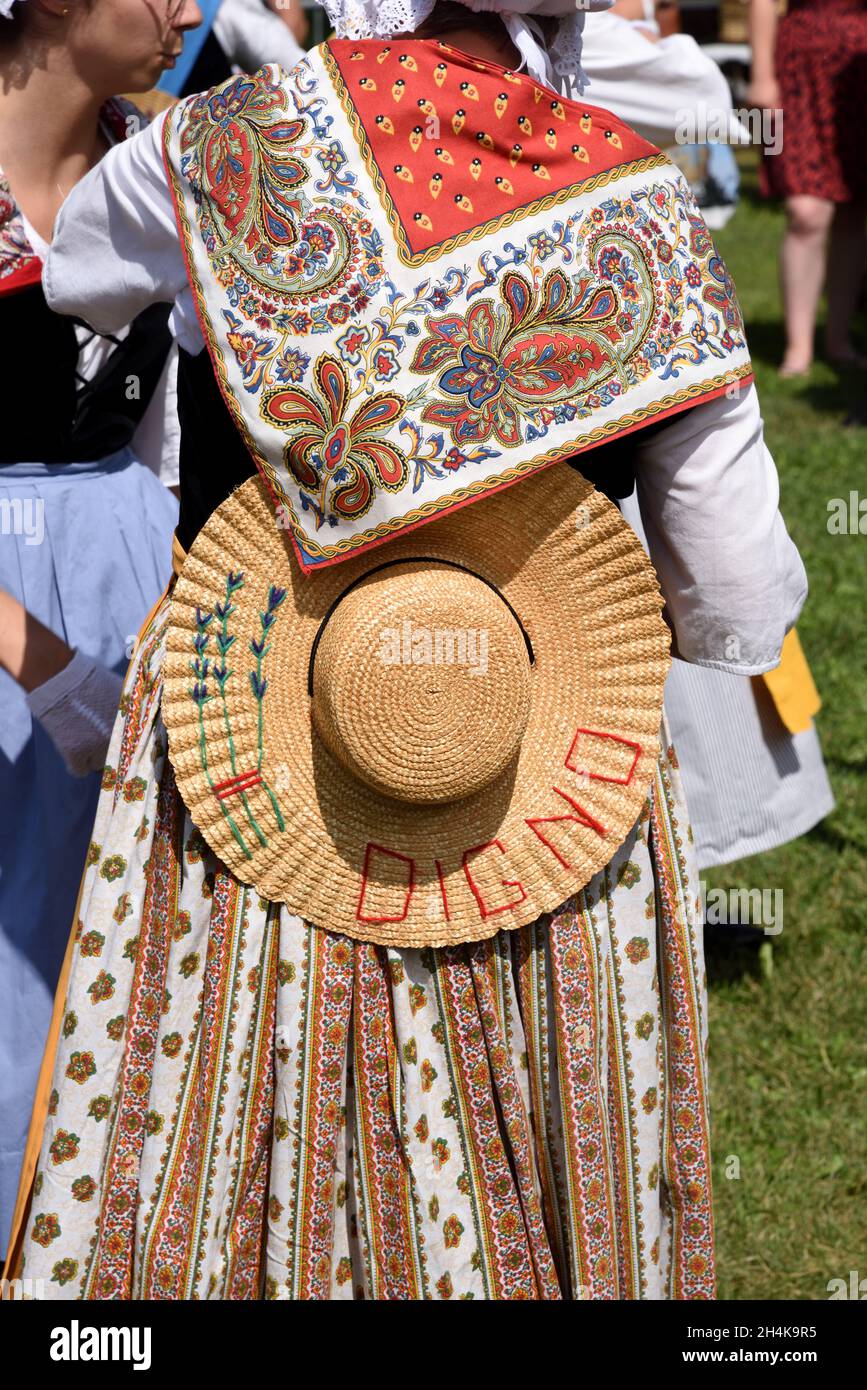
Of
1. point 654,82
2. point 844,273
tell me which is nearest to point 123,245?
point 654,82

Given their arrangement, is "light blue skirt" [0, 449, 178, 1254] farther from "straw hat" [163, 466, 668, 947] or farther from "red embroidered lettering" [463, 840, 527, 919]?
"red embroidered lettering" [463, 840, 527, 919]

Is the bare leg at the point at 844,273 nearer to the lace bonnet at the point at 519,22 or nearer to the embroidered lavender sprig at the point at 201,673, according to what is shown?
the lace bonnet at the point at 519,22

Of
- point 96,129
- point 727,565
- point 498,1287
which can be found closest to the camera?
point 727,565

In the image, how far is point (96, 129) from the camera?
230cm

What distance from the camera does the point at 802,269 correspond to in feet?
23.5

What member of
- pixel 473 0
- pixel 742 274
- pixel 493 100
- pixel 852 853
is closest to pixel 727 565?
pixel 493 100

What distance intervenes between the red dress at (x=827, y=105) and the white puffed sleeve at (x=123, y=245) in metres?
5.87

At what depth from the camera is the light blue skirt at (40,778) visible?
2195 millimetres

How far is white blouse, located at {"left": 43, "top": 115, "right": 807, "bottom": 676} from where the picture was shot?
1604 mm

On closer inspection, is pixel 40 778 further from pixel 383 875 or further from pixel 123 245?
pixel 123 245

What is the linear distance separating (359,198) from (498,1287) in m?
1.23

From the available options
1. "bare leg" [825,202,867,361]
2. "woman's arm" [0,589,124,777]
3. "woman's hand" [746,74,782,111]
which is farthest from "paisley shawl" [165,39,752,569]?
"bare leg" [825,202,867,361]

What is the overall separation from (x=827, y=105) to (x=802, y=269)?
719 mm

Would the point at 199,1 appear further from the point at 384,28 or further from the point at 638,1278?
the point at 638,1278
